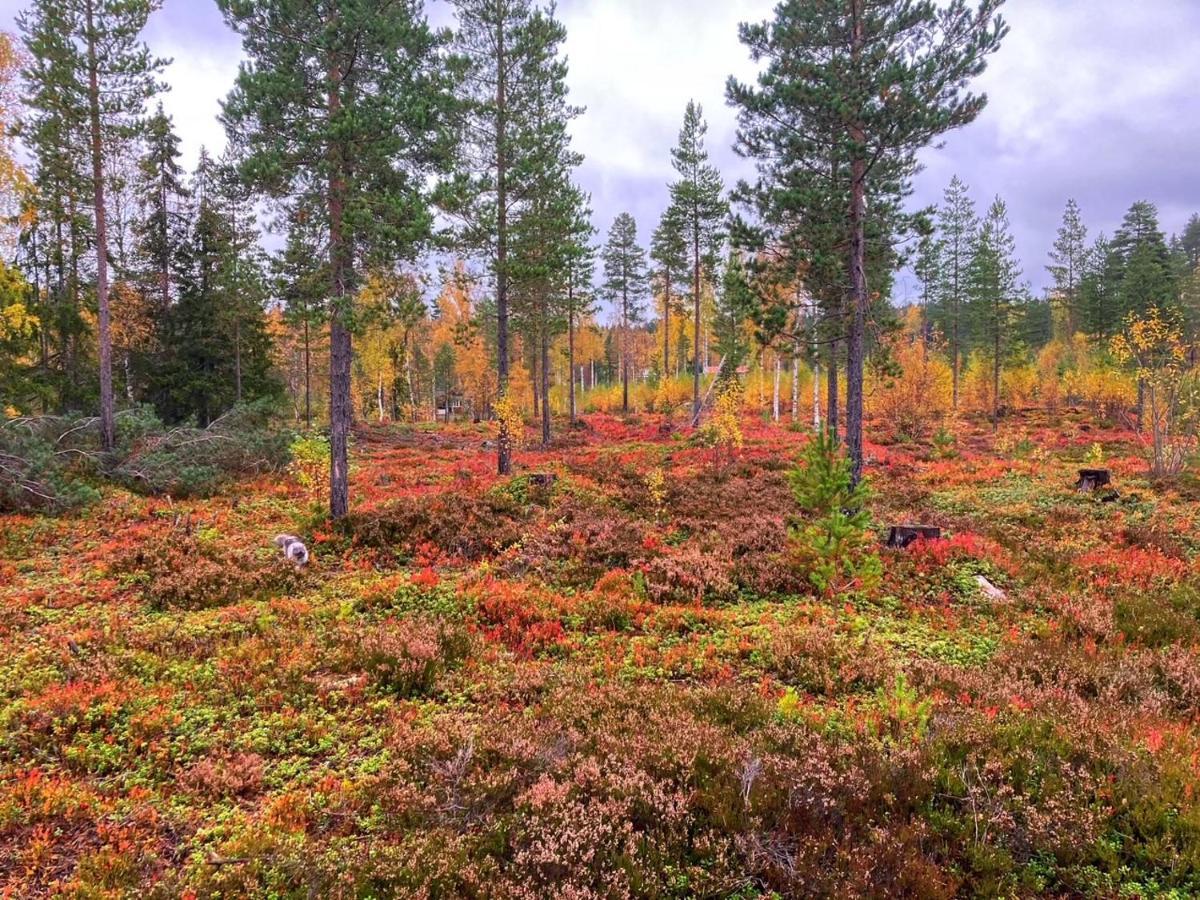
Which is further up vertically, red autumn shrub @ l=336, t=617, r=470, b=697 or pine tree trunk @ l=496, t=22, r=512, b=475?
pine tree trunk @ l=496, t=22, r=512, b=475

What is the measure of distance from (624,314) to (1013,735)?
152 ft

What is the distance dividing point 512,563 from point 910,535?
8.98m

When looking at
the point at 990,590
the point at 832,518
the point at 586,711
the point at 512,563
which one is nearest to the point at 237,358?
the point at 512,563

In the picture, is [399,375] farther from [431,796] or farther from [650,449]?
[431,796]

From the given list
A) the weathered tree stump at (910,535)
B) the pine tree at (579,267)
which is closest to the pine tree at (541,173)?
the pine tree at (579,267)

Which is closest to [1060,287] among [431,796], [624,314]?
[624,314]

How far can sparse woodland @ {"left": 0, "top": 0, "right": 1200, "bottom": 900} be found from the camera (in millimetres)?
4379

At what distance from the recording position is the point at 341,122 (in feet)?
38.0

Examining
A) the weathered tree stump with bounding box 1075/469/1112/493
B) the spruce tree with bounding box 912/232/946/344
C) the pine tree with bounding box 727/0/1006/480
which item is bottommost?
the weathered tree stump with bounding box 1075/469/1112/493

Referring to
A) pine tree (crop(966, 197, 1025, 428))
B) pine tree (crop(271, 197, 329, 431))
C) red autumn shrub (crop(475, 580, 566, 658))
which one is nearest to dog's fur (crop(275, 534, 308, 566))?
red autumn shrub (crop(475, 580, 566, 658))

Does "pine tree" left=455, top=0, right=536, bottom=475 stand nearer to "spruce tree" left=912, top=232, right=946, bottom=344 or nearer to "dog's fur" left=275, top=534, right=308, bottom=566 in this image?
"dog's fur" left=275, top=534, right=308, bottom=566

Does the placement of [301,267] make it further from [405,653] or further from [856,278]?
[856,278]

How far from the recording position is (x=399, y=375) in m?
50.2

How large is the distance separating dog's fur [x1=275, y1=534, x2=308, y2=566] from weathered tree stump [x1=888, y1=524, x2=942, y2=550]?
12.8 m
